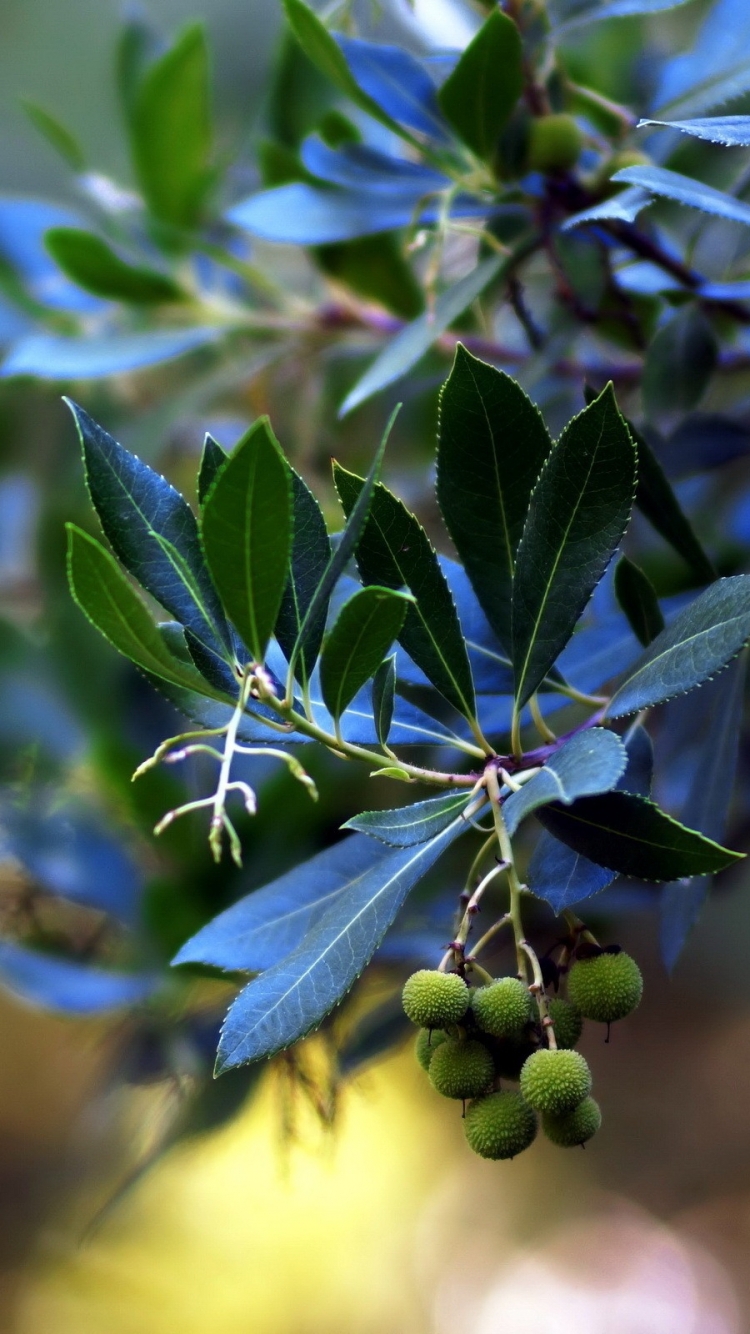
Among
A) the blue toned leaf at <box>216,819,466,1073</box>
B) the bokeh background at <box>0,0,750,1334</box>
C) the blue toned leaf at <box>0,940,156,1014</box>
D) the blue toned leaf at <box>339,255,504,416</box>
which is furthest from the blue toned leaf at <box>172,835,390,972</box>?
the bokeh background at <box>0,0,750,1334</box>

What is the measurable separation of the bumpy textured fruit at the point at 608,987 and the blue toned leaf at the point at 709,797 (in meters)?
0.14

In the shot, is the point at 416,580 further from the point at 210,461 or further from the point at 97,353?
the point at 97,353

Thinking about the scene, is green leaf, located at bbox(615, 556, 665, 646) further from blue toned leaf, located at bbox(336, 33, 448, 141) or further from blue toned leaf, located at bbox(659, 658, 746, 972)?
blue toned leaf, located at bbox(336, 33, 448, 141)

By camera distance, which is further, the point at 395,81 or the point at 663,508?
the point at 395,81

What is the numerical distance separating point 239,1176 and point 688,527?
154 cm

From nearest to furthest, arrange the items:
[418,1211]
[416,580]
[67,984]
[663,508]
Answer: [416,580], [663,508], [67,984], [418,1211]

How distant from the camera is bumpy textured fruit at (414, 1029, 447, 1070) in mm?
462

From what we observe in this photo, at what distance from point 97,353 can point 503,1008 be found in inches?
27.1

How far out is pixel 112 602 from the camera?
1.30 feet

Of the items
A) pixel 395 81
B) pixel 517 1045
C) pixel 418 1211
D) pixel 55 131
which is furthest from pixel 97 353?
pixel 418 1211

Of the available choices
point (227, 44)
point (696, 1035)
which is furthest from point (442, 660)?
point (227, 44)

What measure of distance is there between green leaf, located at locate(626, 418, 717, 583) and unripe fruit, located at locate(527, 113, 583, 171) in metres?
0.21

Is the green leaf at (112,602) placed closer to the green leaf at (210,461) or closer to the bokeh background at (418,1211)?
the green leaf at (210,461)

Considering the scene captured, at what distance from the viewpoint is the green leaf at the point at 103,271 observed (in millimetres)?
884
